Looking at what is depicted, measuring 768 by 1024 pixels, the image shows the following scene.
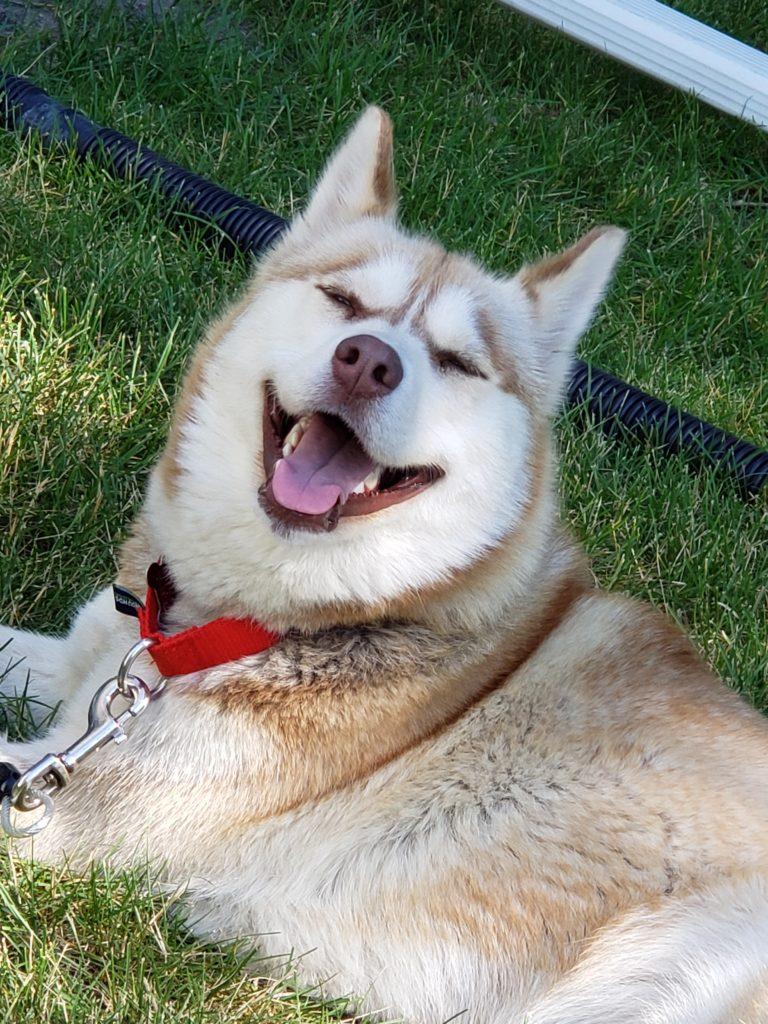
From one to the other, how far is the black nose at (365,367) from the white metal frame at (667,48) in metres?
4.28

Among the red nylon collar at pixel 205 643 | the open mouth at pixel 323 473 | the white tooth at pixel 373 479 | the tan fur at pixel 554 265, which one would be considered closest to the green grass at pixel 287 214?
the red nylon collar at pixel 205 643

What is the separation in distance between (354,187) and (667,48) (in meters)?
3.66

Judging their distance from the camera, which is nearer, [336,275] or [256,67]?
[336,275]

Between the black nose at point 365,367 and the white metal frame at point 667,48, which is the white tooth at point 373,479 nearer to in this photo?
the black nose at point 365,367

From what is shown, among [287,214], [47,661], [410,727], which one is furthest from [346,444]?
[287,214]

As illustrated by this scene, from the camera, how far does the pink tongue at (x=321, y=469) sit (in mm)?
2602

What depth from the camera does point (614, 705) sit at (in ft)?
9.12

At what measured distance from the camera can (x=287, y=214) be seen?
5.22m

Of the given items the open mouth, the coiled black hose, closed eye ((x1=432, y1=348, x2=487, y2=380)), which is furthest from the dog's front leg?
the coiled black hose

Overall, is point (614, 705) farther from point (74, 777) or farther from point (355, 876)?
point (74, 777)

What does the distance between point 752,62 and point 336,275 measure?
426 cm

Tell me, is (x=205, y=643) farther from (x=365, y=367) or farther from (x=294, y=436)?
(x=365, y=367)

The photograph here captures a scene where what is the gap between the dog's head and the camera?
263cm

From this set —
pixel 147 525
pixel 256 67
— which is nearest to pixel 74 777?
pixel 147 525
